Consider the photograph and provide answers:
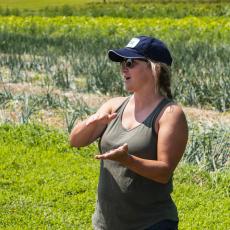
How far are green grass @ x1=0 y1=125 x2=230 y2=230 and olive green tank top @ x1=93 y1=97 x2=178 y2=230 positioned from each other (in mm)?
2061

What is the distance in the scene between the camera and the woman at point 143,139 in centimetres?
293

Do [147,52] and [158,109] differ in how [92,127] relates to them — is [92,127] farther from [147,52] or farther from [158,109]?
[147,52]

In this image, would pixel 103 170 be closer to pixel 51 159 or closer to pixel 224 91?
pixel 51 159

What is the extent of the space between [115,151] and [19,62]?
8.93 meters

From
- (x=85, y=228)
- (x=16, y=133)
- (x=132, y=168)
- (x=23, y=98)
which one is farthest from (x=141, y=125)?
(x=23, y=98)

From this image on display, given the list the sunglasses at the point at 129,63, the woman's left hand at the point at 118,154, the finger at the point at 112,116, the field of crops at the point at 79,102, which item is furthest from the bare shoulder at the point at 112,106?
the field of crops at the point at 79,102

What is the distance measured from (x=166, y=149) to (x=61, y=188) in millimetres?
3083

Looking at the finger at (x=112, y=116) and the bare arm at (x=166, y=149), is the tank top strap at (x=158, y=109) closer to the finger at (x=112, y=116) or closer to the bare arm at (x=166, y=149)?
the bare arm at (x=166, y=149)

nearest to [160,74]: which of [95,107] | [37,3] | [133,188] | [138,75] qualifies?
[138,75]

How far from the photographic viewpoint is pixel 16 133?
24.6 feet

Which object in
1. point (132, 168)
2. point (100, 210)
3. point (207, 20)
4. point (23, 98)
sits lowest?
point (207, 20)

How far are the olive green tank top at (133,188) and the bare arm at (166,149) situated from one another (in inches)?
2.1

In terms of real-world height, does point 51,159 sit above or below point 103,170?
below

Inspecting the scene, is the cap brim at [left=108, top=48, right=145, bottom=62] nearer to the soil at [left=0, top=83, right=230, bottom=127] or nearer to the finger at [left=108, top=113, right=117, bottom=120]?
the finger at [left=108, top=113, right=117, bottom=120]
